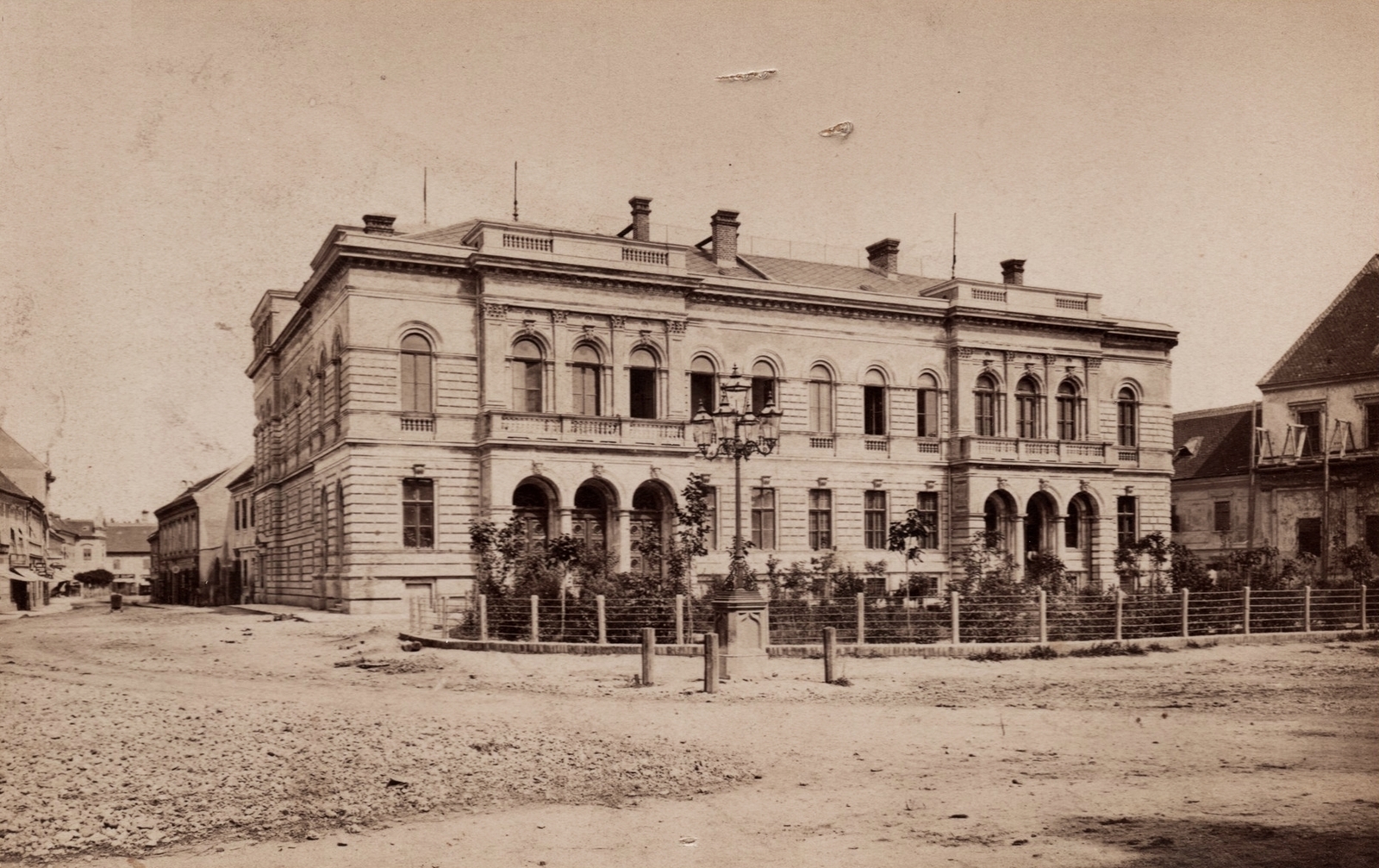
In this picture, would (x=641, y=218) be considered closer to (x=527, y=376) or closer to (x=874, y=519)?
(x=527, y=376)

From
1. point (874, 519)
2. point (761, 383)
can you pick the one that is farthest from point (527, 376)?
point (874, 519)

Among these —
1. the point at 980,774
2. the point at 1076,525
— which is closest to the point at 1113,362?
the point at 1076,525

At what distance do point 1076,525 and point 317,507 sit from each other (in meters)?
25.5

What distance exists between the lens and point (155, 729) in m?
11.4

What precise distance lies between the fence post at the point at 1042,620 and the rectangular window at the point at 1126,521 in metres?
21.5

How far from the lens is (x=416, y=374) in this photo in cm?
3030

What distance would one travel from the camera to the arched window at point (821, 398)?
3625 cm

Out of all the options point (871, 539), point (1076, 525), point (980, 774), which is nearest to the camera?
point (980, 774)

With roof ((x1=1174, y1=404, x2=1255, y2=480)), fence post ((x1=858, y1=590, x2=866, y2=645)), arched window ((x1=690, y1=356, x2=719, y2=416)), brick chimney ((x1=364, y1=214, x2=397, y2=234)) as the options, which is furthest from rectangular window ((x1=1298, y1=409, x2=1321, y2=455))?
brick chimney ((x1=364, y1=214, x2=397, y2=234))

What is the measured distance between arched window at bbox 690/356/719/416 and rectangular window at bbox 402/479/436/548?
8.47m

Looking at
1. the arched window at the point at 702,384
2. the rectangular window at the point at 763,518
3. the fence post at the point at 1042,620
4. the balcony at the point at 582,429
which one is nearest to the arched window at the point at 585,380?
the balcony at the point at 582,429

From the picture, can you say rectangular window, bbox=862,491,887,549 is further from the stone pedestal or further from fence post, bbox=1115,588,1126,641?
the stone pedestal

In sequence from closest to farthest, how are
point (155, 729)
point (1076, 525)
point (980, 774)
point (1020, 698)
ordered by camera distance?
point (980, 774) → point (155, 729) → point (1020, 698) → point (1076, 525)

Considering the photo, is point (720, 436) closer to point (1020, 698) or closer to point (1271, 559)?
point (1020, 698)
